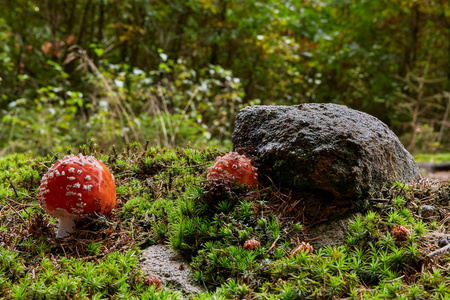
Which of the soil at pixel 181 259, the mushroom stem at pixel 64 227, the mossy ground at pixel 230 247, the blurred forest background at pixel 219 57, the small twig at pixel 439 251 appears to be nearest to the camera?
the mossy ground at pixel 230 247

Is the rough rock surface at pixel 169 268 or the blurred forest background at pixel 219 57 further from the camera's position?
the blurred forest background at pixel 219 57

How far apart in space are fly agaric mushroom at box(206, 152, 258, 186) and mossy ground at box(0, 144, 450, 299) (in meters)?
0.09

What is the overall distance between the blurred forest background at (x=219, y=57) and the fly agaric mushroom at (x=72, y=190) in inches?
168

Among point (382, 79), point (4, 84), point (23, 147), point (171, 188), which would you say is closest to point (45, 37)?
point (4, 84)

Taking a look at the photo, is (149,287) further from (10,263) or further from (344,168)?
(344,168)

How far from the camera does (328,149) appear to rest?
2.72m

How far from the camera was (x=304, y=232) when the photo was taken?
8.70ft

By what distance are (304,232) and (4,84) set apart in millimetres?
11127

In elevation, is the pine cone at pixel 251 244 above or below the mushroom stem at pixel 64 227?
above

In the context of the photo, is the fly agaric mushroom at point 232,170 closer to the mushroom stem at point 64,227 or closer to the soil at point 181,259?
the soil at point 181,259

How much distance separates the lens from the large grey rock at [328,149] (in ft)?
8.98

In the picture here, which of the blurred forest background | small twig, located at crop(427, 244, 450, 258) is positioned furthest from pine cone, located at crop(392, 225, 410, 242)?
the blurred forest background

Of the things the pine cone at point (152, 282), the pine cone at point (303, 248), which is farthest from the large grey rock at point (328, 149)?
the pine cone at point (152, 282)

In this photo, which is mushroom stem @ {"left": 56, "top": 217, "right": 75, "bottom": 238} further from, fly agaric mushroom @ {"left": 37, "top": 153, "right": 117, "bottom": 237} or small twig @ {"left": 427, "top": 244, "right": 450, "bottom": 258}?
small twig @ {"left": 427, "top": 244, "right": 450, "bottom": 258}
